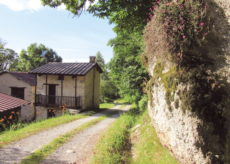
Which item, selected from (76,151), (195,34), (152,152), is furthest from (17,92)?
(195,34)

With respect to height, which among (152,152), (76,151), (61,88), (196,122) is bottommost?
(76,151)

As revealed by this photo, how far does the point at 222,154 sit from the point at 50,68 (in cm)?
1570

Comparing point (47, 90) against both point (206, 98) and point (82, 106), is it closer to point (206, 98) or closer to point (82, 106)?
point (82, 106)

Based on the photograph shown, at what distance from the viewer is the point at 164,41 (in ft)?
10.9

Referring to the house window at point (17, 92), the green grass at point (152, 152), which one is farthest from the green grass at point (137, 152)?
the house window at point (17, 92)

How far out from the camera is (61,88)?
1451cm

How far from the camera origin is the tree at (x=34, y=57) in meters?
36.5

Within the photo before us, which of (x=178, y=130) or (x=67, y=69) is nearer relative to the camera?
(x=178, y=130)

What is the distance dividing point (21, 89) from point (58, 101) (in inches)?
213

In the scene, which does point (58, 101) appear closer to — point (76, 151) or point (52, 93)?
point (52, 93)

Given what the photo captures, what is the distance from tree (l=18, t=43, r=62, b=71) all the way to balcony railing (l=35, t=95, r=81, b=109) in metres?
25.3

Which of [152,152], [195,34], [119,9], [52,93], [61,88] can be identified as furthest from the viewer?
[52,93]

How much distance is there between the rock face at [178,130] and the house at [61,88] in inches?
422

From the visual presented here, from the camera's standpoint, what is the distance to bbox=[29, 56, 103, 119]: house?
547 inches
